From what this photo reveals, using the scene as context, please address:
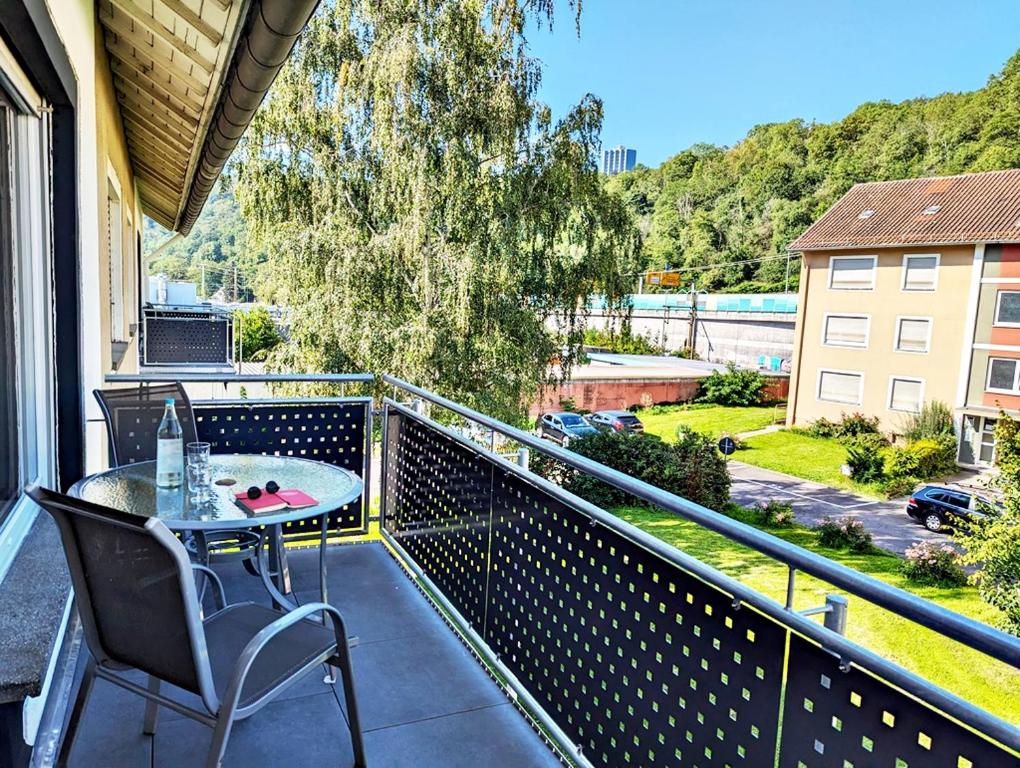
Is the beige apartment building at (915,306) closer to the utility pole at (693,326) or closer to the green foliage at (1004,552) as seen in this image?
the green foliage at (1004,552)

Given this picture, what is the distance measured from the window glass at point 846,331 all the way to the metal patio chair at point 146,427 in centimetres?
2409

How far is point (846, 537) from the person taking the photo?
14.8 meters

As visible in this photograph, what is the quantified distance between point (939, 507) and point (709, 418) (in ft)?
36.6

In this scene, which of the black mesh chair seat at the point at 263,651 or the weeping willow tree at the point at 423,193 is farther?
the weeping willow tree at the point at 423,193

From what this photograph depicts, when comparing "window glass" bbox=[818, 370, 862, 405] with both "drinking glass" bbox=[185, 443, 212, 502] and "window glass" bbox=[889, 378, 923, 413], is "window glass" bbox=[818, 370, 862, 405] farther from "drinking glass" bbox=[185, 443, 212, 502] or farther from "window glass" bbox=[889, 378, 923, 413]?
"drinking glass" bbox=[185, 443, 212, 502]

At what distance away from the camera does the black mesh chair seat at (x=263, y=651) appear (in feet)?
4.93

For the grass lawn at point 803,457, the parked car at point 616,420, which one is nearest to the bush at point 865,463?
the grass lawn at point 803,457

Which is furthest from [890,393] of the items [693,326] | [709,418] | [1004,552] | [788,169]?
[788,169]

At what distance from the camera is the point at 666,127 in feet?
219

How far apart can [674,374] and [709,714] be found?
2837 centimetres

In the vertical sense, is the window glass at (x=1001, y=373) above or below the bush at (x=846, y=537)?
above

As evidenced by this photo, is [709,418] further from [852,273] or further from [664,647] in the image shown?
[664,647]

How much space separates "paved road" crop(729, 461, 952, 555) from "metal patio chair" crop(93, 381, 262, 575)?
1592cm

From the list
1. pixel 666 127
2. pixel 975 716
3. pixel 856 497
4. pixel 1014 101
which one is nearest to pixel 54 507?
pixel 975 716
